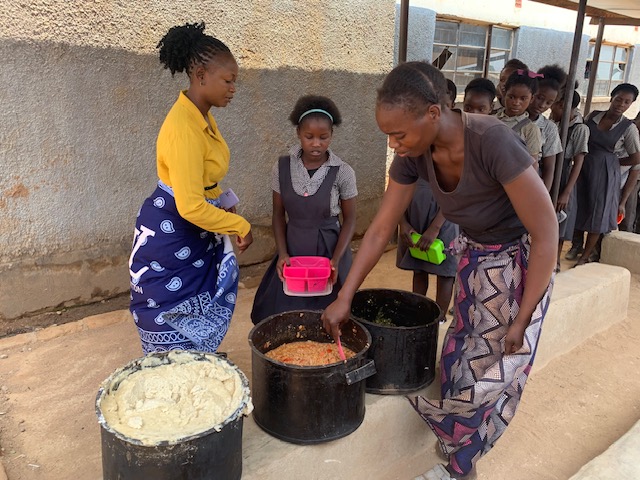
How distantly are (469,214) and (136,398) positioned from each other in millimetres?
1361

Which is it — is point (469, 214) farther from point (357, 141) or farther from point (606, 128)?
point (606, 128)

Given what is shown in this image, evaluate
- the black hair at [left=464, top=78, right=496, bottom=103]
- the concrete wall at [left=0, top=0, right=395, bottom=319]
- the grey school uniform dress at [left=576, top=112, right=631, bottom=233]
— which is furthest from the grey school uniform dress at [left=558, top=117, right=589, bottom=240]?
the concrete wall at [left=0, top=0, right=395, bottom=319]

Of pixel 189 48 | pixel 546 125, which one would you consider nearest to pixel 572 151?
pixel 546 125

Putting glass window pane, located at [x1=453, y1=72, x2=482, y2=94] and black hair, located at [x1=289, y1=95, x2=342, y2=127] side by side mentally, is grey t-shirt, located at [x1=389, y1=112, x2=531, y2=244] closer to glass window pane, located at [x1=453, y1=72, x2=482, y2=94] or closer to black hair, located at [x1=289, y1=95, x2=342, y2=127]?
black hair, located at [x1=289, y1=95, x2=342, y2=127]

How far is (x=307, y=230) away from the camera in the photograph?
2855 millimetres

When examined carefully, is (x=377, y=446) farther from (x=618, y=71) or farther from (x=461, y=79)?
(x=618, y=71)

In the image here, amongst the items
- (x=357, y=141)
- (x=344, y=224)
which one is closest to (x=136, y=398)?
(x=344, y=224)

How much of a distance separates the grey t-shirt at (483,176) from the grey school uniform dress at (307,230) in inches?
26.5

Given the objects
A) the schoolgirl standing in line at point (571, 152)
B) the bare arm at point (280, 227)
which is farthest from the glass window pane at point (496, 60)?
the bare arm at point (280, 227)

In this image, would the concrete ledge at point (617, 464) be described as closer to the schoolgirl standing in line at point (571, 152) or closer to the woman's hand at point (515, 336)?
the woman's hand at point (515, 336)

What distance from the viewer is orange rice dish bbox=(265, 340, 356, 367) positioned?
2.16 m

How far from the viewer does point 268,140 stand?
4496mm

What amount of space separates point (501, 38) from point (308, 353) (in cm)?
707

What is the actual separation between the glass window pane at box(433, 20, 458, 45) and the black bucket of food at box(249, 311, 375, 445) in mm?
5836
